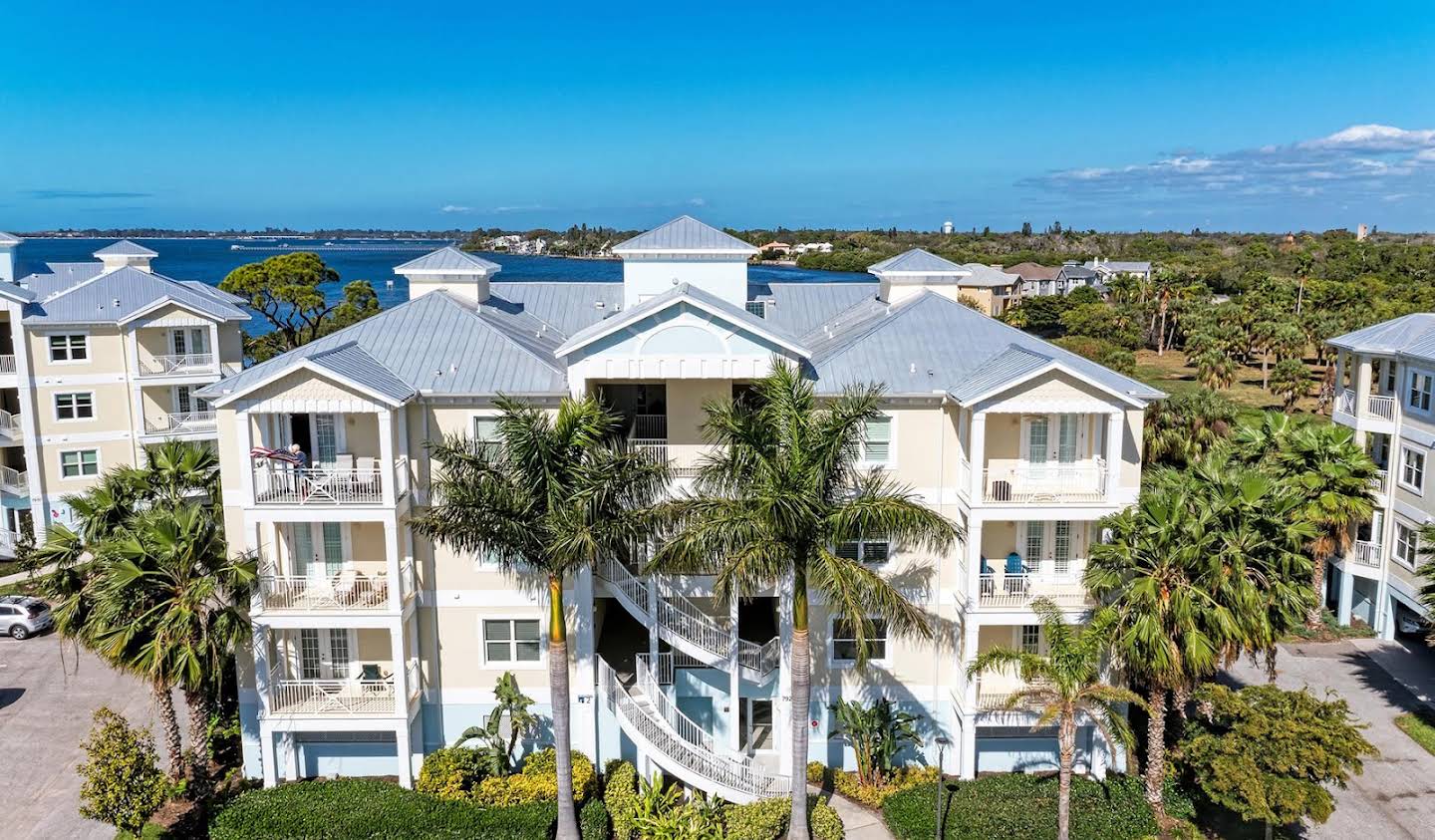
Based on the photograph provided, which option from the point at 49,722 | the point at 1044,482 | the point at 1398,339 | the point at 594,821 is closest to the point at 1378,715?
the point at 1398,339

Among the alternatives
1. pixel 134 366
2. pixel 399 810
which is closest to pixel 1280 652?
pixel 399 810

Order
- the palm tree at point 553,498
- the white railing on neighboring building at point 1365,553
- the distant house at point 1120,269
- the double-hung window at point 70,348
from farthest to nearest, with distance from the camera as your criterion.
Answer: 1. the distant house at point 1120,269
2. the double-hung window at point 70,348
3. the white railing on neighboring building at point 1365,553
4. the palm tree at point 553,498

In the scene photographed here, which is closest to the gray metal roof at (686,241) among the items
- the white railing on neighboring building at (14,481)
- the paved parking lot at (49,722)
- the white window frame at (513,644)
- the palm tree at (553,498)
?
the palm tree at (553,498)

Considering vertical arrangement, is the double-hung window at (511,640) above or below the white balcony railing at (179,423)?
below

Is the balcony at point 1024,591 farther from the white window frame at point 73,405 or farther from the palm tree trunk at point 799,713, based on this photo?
the white window frame at point 73,405

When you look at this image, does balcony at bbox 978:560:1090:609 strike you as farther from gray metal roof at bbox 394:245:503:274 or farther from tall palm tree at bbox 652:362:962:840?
gray metal roof at bbox 394:245:503:274

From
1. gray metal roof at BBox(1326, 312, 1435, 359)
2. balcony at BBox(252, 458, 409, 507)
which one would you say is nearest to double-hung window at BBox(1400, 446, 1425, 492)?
gray metal roof at BBox(1326, 312, 1435, 359)
